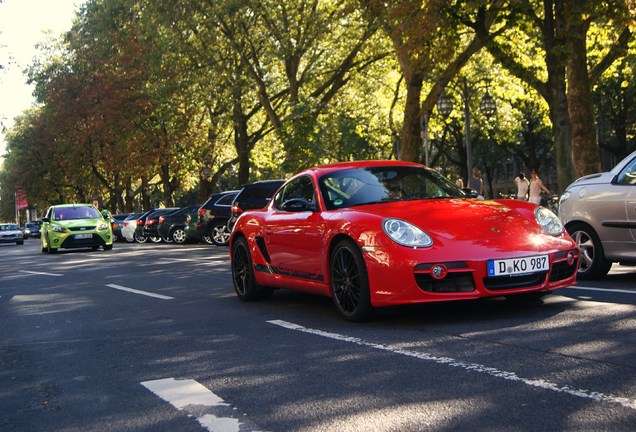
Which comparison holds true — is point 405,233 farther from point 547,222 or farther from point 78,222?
point 78,222

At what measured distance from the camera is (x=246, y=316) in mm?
8852

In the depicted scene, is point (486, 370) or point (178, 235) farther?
point (178, 235)

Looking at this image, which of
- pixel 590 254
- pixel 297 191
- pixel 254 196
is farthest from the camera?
pixel 254 196

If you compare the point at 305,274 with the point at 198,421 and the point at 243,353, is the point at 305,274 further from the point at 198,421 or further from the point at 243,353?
the point at 198,421

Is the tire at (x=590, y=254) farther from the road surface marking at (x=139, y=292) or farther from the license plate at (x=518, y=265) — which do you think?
the road surface marking at (x=139, y=292)

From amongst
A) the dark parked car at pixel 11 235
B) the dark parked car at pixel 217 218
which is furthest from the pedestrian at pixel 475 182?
the dark parked car at pixel 11 235

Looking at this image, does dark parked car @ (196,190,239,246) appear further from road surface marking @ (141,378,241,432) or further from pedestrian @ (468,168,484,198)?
road surface marking @ (141,378,241,432)

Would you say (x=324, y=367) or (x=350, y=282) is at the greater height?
(x=350, y=282)

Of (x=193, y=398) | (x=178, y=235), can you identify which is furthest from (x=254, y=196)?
(x=193, y=398)

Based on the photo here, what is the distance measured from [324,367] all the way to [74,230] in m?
23.9

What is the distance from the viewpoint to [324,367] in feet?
19.3

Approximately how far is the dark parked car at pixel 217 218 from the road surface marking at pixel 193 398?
22215 mm

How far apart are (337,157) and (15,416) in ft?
194

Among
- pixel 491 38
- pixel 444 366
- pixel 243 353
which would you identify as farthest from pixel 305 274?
pixel 491 38
